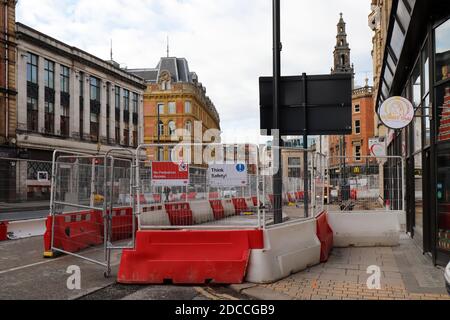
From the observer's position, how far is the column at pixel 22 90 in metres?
35.8

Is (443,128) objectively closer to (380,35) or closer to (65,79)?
(380,35)

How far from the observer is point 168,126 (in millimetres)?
Answer: 73938

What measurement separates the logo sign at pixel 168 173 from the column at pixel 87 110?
41.3 meters

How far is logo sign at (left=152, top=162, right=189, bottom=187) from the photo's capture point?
7.06 m

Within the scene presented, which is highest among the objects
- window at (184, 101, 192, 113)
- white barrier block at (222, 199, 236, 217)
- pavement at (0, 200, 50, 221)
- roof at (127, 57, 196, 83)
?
roof at (127, 57, 196, 83)

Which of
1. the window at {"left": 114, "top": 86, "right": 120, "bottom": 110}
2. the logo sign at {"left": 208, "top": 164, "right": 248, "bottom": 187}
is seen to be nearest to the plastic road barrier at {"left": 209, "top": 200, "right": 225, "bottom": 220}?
the logo sign at {"left": 208, "top": 164, "right": 248, "bottom": 187}

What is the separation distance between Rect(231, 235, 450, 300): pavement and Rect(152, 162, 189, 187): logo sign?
2.01 metres

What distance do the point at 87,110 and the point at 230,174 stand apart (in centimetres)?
4287

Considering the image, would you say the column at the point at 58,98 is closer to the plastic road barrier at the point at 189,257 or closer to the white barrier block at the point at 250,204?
the white barrier block at the point at 250,204

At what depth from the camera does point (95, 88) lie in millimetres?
49031

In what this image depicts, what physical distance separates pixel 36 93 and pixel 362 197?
35.0m

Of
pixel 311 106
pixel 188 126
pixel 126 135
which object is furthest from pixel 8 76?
pixel 188 126

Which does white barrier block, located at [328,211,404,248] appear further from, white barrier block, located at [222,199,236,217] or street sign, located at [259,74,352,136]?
white barrier block, located at [222,199,236,217]
